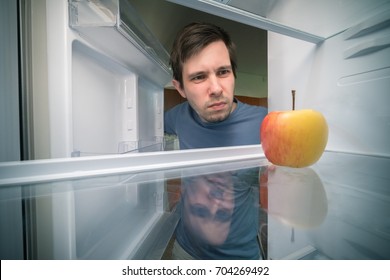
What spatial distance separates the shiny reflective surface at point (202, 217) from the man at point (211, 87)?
68 centimetres

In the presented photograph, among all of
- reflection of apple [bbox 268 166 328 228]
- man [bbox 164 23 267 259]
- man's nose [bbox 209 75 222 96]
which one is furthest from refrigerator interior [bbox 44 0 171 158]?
reflection of apple [bbox 268 166 328 228]

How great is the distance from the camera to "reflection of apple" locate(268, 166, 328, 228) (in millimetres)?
261

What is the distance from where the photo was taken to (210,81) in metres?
1.02

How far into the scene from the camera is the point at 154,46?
4.06ft

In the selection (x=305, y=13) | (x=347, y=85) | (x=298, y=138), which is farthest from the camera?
(x=305, y=13)

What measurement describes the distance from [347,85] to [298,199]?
0.68m

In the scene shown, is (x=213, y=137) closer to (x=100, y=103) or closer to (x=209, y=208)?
(x=100, y=103)

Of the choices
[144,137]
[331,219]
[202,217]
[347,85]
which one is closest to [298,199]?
[331,219]

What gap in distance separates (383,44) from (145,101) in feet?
4.52

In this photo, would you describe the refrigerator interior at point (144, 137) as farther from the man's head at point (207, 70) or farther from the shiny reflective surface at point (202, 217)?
the man's head at point (207, 70)

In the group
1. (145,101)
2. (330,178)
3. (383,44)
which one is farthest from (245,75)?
(330,178)

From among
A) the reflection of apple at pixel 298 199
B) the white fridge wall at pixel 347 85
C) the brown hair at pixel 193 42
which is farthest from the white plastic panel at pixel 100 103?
the white fridge wall at pixel 347 85

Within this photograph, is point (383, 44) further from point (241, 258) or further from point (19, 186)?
point (19, 186)

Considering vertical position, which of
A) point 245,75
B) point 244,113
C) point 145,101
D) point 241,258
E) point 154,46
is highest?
point 245,75
